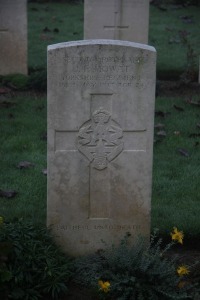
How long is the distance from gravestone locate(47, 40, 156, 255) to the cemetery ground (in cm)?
39

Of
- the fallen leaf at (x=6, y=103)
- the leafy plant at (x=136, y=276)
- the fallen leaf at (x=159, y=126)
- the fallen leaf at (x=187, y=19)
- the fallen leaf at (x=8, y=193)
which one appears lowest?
the leafy plant at (x=136, y=276)

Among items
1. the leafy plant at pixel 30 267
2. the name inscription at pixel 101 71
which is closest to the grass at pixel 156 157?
the leafy plant at pixel 30 267

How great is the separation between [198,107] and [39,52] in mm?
3715

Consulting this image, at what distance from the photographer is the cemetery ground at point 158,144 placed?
5.50 m

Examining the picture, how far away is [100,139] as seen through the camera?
4867mm

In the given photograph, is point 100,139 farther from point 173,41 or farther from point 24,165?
point 173,41

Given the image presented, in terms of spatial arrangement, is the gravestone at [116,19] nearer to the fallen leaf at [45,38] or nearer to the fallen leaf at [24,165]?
the fallen leaf at [45,38]

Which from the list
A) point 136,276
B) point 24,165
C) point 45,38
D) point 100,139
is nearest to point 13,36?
point 45,38

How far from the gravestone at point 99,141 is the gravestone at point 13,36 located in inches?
210

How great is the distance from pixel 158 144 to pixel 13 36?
3528 mm

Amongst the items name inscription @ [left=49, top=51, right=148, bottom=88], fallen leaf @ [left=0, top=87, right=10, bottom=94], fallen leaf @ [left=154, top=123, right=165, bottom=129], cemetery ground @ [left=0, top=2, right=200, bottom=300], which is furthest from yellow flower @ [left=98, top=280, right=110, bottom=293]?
fallen leaf @ [left=0, top=87, right=10, bottom=94]

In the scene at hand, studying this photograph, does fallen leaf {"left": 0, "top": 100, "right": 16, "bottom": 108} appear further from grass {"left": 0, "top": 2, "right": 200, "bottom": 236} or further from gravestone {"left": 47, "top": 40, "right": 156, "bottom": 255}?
gravestone {"left": 47, "top": 40, "right": 156, "bottom": 255}

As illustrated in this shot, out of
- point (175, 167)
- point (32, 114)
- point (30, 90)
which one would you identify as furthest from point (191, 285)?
point (30, 90)

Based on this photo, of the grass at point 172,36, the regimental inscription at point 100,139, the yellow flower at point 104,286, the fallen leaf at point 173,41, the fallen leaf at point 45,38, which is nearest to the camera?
the yellow flower at point 104,286
